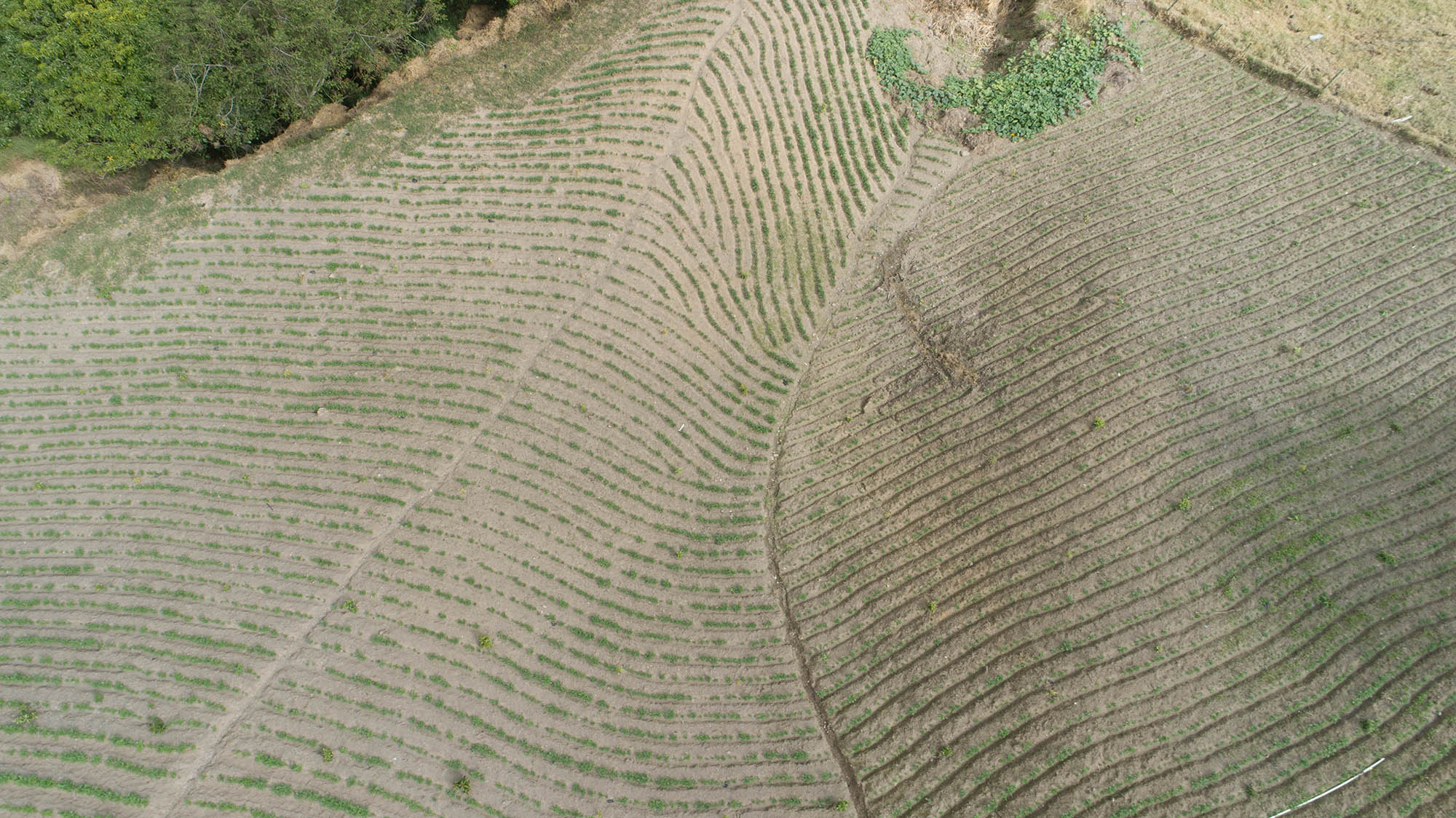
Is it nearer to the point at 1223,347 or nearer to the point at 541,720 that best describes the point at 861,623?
the point at 541,720

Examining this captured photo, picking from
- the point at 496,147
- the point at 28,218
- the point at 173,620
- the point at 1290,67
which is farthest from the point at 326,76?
the point at 1290,67

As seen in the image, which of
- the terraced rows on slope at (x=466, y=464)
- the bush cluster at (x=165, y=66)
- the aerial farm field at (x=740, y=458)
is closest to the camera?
the aerial farm field at (x=740, y=458)

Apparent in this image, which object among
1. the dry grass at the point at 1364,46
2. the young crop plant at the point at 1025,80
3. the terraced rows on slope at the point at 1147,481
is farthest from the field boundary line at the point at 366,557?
the dry grass at the point at 1364,46

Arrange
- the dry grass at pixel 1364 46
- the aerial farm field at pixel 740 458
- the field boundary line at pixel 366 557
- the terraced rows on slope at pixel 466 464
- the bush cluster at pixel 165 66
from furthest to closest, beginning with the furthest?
the dry grass at pixel 1364 46, the bush cluster at pixel 165 66, the terraced rows on slope at pixel 466 464, the aerial farm field at pixel 740 458, the field boundary line at pixel 366 557

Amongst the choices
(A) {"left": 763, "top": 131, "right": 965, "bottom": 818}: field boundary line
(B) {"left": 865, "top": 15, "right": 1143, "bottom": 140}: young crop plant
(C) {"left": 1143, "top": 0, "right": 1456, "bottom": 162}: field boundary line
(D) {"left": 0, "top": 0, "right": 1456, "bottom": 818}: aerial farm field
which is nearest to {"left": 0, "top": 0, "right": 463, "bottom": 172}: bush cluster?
(D) {"left": 0, "top": 0, "right": 1456, "bottom": 818}: aerial farm field

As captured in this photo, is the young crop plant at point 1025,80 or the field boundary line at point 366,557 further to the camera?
the young crop plant at point 1025,80

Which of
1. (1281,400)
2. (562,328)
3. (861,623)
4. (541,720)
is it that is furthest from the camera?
(562,328)

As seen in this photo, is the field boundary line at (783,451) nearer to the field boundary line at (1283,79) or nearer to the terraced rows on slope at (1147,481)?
the terraced rows on slope at (1147,481)
